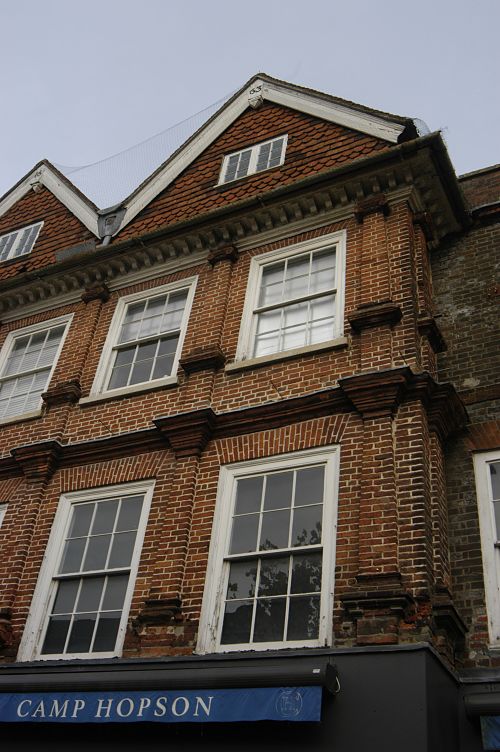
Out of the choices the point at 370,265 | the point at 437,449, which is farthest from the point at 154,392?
the point at 437,449

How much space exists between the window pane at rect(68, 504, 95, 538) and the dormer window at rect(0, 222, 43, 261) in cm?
747

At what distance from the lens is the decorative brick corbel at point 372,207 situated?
443 inches

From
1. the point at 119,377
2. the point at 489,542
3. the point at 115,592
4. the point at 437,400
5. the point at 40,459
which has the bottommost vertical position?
the point at 115,592

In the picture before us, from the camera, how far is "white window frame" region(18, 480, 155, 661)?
362 inches

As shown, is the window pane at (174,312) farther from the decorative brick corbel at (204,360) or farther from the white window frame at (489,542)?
the white window frame at (489,542)

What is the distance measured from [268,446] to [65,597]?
332 centimetres

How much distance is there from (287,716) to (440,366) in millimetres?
5178

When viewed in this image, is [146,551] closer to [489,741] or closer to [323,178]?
[489,741]

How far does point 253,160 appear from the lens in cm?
1406

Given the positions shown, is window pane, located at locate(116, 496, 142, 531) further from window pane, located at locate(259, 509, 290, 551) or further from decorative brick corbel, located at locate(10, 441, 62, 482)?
window pane, located at locate(259, 509, 290, 551)

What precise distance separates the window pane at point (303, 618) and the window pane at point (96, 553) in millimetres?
2864

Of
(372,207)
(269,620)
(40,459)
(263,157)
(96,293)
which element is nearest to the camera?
(269,620)

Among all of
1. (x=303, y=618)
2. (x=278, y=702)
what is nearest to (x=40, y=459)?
(x=303, y=618)

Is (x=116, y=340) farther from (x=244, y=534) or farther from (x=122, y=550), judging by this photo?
(x=244, y=534)
